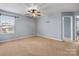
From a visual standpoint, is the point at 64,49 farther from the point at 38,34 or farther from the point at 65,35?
the point at 38,34

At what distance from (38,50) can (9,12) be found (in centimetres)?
87

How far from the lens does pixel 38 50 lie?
2193mm

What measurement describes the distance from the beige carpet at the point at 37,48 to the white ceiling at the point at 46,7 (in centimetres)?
57

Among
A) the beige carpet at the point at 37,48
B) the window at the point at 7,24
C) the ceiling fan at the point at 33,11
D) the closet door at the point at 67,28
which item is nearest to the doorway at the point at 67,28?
the closet door at the point at 67,28

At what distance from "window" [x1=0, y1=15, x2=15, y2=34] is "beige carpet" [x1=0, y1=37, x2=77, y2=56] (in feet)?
0.78

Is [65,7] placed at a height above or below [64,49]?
above

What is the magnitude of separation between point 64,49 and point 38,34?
554mm

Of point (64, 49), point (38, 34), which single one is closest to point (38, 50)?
point (38, 34)

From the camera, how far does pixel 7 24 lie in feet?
7.09

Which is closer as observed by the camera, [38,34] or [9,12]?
[9,12]

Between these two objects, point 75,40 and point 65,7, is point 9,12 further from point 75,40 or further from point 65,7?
point 75,40

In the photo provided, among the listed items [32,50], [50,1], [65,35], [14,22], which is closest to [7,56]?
[32,50]

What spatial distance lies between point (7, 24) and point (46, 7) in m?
0.78

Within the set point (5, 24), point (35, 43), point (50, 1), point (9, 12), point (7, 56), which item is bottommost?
point (7, 56)
